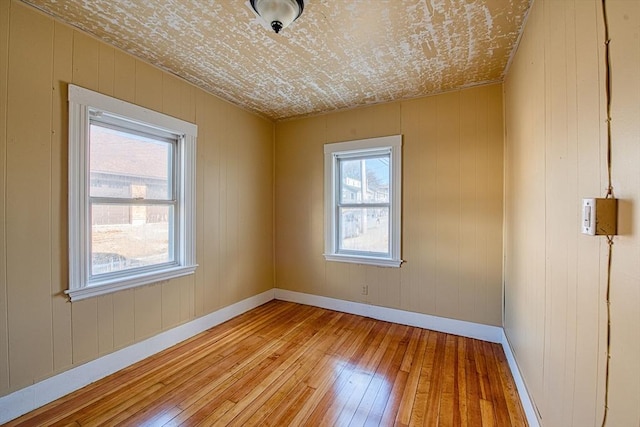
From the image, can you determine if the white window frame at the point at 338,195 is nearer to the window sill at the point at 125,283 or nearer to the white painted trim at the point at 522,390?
the white painted trim at the point at 522,390

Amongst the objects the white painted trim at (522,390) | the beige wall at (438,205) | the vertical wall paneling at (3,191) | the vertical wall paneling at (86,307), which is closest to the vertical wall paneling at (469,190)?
the beige wall at (438,205)

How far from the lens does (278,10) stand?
64.8 inches

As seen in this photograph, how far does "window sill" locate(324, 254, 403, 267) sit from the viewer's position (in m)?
3.17

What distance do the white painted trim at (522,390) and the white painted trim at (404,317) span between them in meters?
0.26

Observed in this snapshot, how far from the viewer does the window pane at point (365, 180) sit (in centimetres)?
333

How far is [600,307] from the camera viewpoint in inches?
35.9

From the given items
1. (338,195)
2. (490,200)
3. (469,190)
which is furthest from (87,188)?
(490,200)

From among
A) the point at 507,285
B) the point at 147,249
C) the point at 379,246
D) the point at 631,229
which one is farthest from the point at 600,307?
the point at 147,249

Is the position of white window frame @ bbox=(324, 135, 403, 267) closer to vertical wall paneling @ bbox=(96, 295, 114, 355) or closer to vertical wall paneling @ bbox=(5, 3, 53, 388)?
vertical wall paneling @ bbox=(96, 295, 114, 355)

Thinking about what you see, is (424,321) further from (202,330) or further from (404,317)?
(202,330)

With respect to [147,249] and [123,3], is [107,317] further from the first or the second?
[123,3]

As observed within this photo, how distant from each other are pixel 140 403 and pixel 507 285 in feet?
10.2

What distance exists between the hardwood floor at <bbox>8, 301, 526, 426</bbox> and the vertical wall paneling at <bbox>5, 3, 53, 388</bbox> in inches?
16.8

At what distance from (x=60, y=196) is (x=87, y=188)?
0.54 ft
